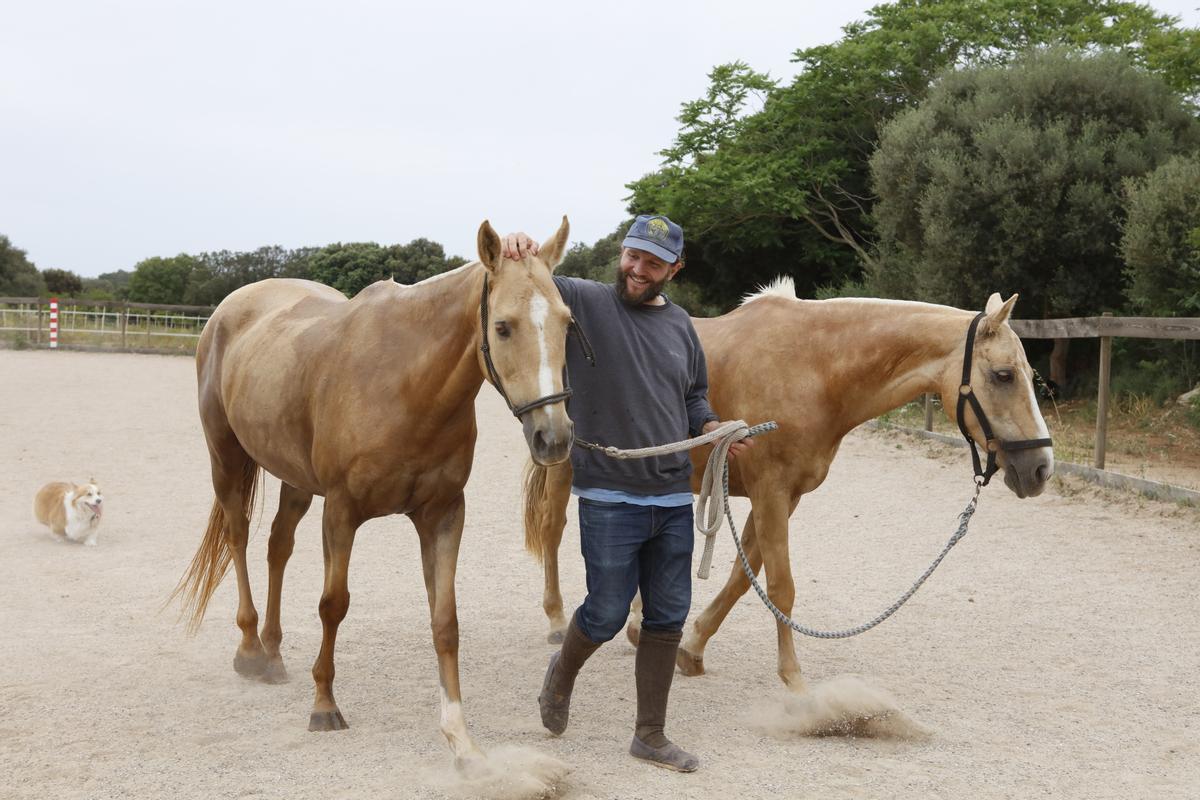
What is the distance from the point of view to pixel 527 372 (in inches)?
120

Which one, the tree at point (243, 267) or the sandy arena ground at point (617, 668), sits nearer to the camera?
the sandy arena ground at point (617, 668)

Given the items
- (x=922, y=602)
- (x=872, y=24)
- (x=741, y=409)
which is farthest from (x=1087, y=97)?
(x=741, y=409)

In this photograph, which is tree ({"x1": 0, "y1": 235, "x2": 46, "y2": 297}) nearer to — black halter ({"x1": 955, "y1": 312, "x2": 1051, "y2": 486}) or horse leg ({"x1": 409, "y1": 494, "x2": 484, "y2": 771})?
horse leg ({"x1": 409, "y1": 494, "x2": 484, "y2": 771})

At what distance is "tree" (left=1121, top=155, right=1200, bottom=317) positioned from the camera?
1156 cm

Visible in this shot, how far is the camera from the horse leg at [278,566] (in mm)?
4523

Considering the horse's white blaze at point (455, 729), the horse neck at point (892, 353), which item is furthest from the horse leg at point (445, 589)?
the horse neck at point (892, 353)

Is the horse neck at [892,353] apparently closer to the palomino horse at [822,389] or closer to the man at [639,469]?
the palomino horse at [822,389]

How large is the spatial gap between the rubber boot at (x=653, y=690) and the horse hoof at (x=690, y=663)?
3.53 ft

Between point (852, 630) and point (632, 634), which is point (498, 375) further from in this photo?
point (632, 634)

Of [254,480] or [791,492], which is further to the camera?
[254,480]

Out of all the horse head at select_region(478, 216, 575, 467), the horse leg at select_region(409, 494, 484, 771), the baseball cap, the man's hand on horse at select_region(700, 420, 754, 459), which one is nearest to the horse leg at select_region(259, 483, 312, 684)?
the horse leg at select_region(409, 494, 484, 771)

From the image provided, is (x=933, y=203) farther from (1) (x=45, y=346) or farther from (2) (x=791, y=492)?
(1) (x=45, y=346)

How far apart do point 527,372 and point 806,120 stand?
21.7m

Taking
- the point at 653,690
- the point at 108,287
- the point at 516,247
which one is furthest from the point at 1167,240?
the point at 108,287
